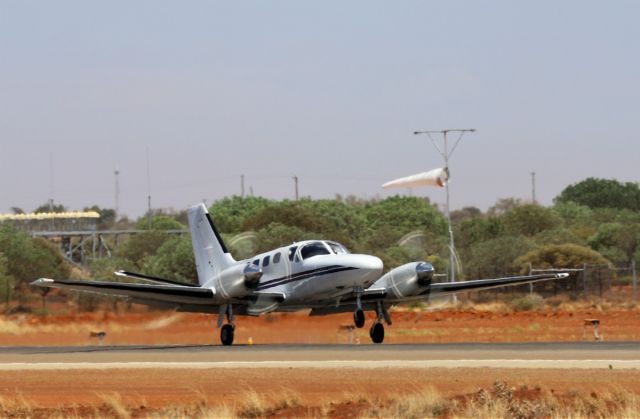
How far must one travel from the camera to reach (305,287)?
4438 cm

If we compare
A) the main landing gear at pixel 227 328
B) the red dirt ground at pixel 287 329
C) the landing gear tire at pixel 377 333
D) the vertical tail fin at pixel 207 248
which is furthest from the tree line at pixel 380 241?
the landing gear tire at pixel 377 333

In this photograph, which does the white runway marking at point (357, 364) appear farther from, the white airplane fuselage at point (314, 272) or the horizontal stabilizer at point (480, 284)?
the horizontal stabilizer at point (480, 284)

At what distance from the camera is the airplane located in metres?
43.1

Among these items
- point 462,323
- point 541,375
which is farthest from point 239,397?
point 462,323

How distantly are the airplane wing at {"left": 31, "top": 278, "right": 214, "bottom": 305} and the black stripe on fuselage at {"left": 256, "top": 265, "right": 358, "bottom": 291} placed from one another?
200 cm

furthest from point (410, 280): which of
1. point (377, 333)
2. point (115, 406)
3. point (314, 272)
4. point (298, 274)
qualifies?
point (115, 406)

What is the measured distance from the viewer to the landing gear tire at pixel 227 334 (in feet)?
151

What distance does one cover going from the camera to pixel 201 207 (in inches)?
2036

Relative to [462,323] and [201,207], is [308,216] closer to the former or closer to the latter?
[462,323]

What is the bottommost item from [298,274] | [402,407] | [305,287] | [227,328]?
[402,407]

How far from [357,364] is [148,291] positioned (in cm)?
1245

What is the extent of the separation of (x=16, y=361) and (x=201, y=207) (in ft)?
43.5

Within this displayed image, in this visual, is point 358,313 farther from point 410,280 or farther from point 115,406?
point 115,406

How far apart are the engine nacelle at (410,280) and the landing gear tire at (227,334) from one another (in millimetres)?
5866
